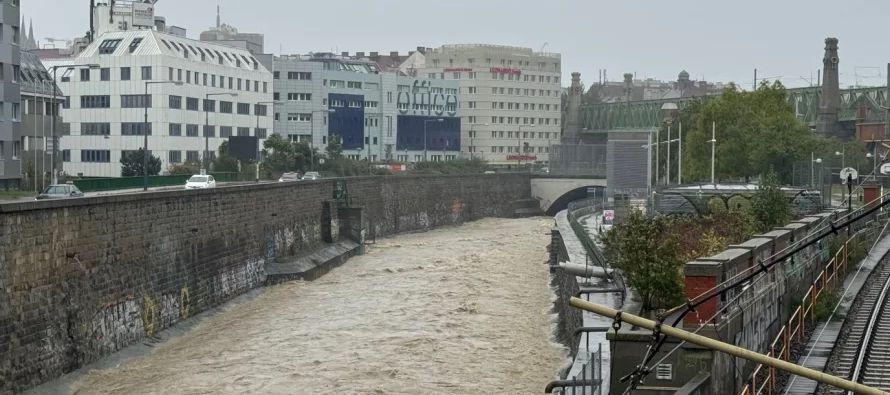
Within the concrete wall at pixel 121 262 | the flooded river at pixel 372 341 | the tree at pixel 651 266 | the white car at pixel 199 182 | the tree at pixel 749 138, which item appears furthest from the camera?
the tree at pixel 749 138

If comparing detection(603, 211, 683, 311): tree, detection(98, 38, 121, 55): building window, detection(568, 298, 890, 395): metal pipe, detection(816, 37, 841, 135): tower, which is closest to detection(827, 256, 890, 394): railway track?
detection(603, 211, 683, 311): tree

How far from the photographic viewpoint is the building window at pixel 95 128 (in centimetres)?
10794

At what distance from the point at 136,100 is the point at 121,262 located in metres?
65.7

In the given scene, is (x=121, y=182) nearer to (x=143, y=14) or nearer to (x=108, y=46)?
(x=108, y=46)

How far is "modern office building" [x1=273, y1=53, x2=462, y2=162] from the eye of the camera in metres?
147

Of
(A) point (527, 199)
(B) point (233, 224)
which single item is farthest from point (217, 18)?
(B) point (233, 224)

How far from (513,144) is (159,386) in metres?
166

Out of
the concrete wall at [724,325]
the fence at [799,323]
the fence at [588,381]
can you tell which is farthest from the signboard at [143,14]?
the fence at [588,381]

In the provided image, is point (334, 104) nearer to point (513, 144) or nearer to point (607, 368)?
point (513, 144)

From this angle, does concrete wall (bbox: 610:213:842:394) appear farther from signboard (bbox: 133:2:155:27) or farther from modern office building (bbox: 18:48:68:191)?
signboard (bbox: 133:2:155:27)

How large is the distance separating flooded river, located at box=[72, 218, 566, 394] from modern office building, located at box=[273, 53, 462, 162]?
74.6m

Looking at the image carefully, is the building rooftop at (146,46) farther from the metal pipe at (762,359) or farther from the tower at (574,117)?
the metal pipe at (762,359)

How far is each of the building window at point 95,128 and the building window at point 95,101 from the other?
4.64ft

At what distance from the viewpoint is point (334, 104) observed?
150m
